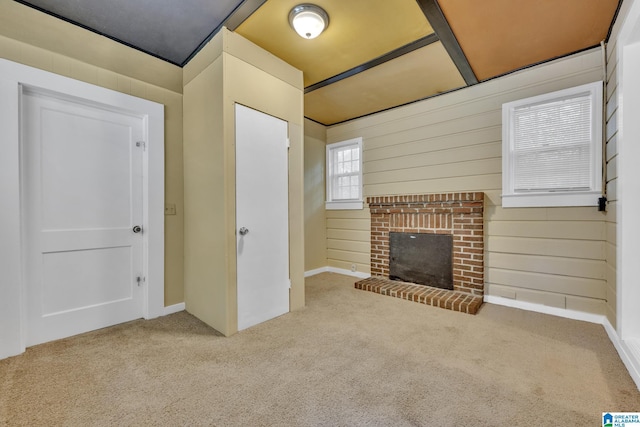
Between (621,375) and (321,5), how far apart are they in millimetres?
3357

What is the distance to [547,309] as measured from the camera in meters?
2.89

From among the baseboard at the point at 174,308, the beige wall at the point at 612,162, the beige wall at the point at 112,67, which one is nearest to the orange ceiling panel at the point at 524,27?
the beige wall at the point at 612,162

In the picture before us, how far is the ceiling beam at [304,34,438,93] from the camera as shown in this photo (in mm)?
2483

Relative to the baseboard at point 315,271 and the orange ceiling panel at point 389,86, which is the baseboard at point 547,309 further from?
the orange ceiling panel at point 389,86

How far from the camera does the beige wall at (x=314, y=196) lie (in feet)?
Answer: 14.9

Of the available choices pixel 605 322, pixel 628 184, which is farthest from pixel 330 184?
pixel 605 322

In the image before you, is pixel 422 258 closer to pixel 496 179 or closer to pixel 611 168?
pixel 496 179

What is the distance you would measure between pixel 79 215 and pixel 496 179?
4.34m

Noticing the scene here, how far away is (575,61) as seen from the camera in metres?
2.72

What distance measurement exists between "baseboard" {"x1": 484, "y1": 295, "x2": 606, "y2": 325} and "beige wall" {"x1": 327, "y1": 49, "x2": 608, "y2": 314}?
5 centimetres

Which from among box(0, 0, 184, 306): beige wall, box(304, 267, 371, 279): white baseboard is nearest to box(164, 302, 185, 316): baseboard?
box(0, 0, 184, 306): beige wall

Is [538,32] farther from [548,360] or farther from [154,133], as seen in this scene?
A: [154,133]

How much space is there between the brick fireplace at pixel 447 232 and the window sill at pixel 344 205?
51cm

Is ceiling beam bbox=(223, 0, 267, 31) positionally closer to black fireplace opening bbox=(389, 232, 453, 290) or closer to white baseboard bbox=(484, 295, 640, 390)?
black fireplace opening bbox=(389, 232, 453, 290)
